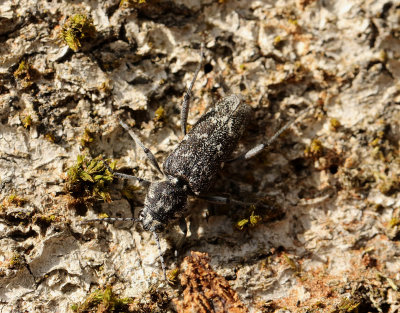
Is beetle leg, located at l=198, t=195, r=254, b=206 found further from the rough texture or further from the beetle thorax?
the beetle thorax

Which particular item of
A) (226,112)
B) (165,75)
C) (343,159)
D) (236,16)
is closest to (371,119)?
(343,159)

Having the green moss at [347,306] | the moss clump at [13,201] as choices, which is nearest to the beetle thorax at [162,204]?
the moss clump at [13,201]

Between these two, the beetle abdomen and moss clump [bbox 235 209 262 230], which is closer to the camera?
moss clump [bbox 235 209 262 230]

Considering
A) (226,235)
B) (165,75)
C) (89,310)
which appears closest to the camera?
(89,310)

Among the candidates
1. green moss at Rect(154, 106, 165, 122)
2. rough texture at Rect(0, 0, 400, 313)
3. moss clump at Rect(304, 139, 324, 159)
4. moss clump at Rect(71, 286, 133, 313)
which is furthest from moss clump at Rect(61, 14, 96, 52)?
moss clump at Rect(304, 139, 324, 159)

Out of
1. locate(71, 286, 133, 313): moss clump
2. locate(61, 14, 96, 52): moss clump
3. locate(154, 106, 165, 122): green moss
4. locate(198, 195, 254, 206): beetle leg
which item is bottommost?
locate(71, 286, 133, 313): moss clump

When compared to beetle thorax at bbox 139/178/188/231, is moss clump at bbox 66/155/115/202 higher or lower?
higher

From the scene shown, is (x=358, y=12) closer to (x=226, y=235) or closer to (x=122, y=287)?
(x=226, y=235)

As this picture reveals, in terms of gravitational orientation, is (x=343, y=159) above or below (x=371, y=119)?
below
